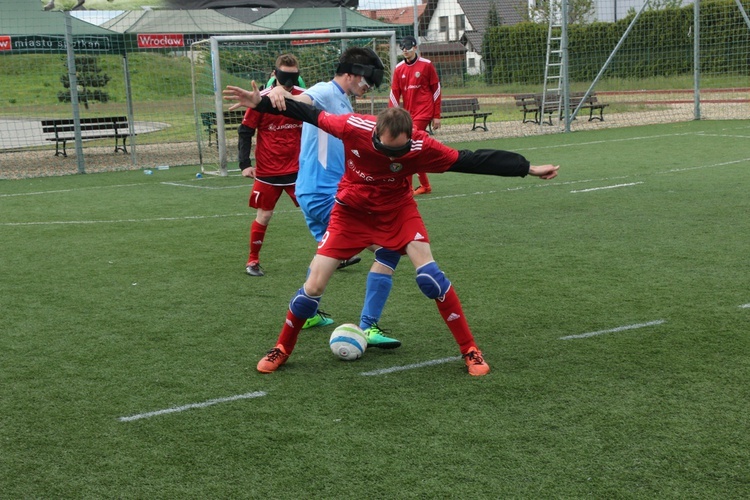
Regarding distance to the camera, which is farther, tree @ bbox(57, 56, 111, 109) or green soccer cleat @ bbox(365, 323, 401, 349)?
tree @ bbox(57, 56, 111, 109)

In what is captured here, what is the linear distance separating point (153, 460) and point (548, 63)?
21670 mm

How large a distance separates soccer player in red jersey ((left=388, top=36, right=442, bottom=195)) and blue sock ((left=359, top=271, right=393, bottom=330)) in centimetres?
717

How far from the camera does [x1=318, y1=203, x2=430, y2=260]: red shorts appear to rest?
5.23 m

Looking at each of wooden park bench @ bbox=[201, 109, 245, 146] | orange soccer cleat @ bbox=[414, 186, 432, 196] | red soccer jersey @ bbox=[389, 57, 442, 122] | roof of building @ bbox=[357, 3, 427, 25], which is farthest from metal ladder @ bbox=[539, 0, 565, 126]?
orange soccer cleat @ bbox=[414, 186, 432, 196]

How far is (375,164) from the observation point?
16.7ft

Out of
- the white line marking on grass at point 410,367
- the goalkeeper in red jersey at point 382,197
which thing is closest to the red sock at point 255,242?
the goalkeeper in red jersey at point 382,197

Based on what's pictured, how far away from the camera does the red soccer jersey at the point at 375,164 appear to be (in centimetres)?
501

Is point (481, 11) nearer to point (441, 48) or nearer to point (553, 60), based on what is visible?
point (553, 60)

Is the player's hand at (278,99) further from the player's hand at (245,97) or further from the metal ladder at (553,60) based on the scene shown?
the metal ladder at (553,60)

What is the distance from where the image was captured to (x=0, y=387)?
16.7 ft

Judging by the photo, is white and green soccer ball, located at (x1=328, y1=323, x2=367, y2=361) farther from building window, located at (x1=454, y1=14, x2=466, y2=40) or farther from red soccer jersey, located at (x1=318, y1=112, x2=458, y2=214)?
building window, located at (x1=454, y1=14, x2=466, y2=40)

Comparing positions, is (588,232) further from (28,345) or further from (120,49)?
(120,49)

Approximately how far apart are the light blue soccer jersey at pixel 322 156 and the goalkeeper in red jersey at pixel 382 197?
37.8 inches

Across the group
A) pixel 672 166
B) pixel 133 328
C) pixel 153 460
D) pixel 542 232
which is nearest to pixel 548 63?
pixel 672 166
